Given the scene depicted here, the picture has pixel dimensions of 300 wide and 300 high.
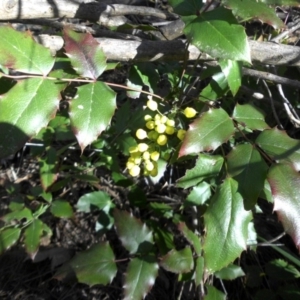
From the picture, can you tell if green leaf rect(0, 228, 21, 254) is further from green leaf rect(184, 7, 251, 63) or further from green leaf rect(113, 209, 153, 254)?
green leaf rect(184, 7, 251, 63)

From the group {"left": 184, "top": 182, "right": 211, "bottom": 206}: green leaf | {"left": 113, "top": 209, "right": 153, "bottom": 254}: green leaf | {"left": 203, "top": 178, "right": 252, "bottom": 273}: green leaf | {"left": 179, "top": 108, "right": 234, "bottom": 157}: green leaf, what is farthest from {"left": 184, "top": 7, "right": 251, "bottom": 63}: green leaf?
{"left": 113, "top": 209, "right": 153, "bottom": 254}: green leaf

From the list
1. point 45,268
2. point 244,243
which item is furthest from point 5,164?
point 244,243

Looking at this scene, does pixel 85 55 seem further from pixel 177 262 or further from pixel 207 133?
pixel 177 262

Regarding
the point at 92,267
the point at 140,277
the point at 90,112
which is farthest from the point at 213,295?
the point at 90,112

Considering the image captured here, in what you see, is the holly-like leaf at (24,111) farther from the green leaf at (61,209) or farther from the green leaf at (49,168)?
the green leaf at (61,209)

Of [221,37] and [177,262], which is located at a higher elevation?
[221,37]

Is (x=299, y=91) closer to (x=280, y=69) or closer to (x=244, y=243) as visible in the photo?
(x=280, y=69)

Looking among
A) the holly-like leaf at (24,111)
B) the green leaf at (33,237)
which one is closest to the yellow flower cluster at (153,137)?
the holly-like leaf at (24,111)
